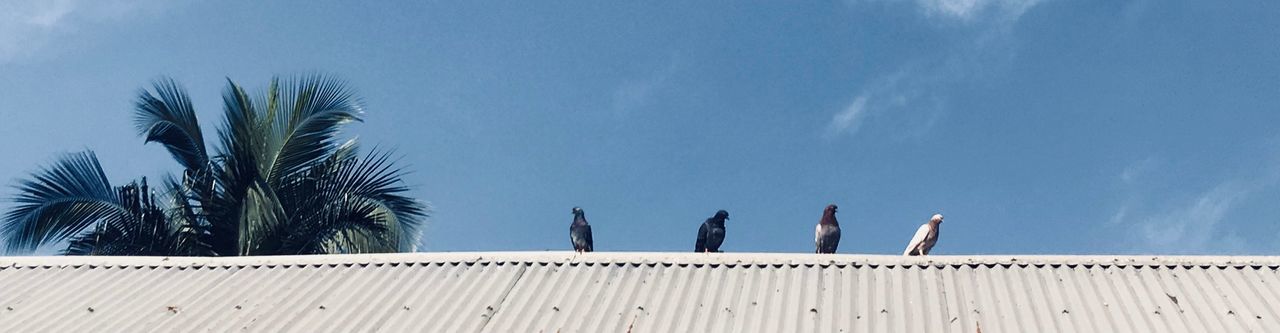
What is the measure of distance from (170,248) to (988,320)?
8.44m

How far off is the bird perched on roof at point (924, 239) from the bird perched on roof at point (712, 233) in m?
1.79

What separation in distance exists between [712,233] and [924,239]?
191cm

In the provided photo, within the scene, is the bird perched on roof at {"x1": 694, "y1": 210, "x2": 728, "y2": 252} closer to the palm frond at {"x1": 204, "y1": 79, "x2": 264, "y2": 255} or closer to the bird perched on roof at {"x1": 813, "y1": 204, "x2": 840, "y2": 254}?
the bird perched on roof at {"x1": 813, "y1": 204, "x2": 840, "y2": 254}

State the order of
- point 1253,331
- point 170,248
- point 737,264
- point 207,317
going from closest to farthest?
point 1253,331 → point 207,317 → point 737,264 → point 170,248

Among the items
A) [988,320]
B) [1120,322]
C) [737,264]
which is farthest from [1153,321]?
[737,264]

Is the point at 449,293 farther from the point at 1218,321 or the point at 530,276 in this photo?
the point at 1218,321

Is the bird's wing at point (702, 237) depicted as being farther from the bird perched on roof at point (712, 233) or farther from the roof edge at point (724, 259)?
the roof edge at point (724, 259)

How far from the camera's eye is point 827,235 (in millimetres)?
10453

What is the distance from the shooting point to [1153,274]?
826 cm

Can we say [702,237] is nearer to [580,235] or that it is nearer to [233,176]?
[580,235]

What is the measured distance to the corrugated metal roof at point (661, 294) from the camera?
297 inches

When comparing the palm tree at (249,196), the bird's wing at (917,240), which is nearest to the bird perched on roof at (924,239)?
the bird's wing at (917,240)

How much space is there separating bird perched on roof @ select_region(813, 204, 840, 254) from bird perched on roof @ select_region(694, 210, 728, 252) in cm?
86

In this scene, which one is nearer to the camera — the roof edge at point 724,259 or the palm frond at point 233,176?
the roof edge at point 724,259
